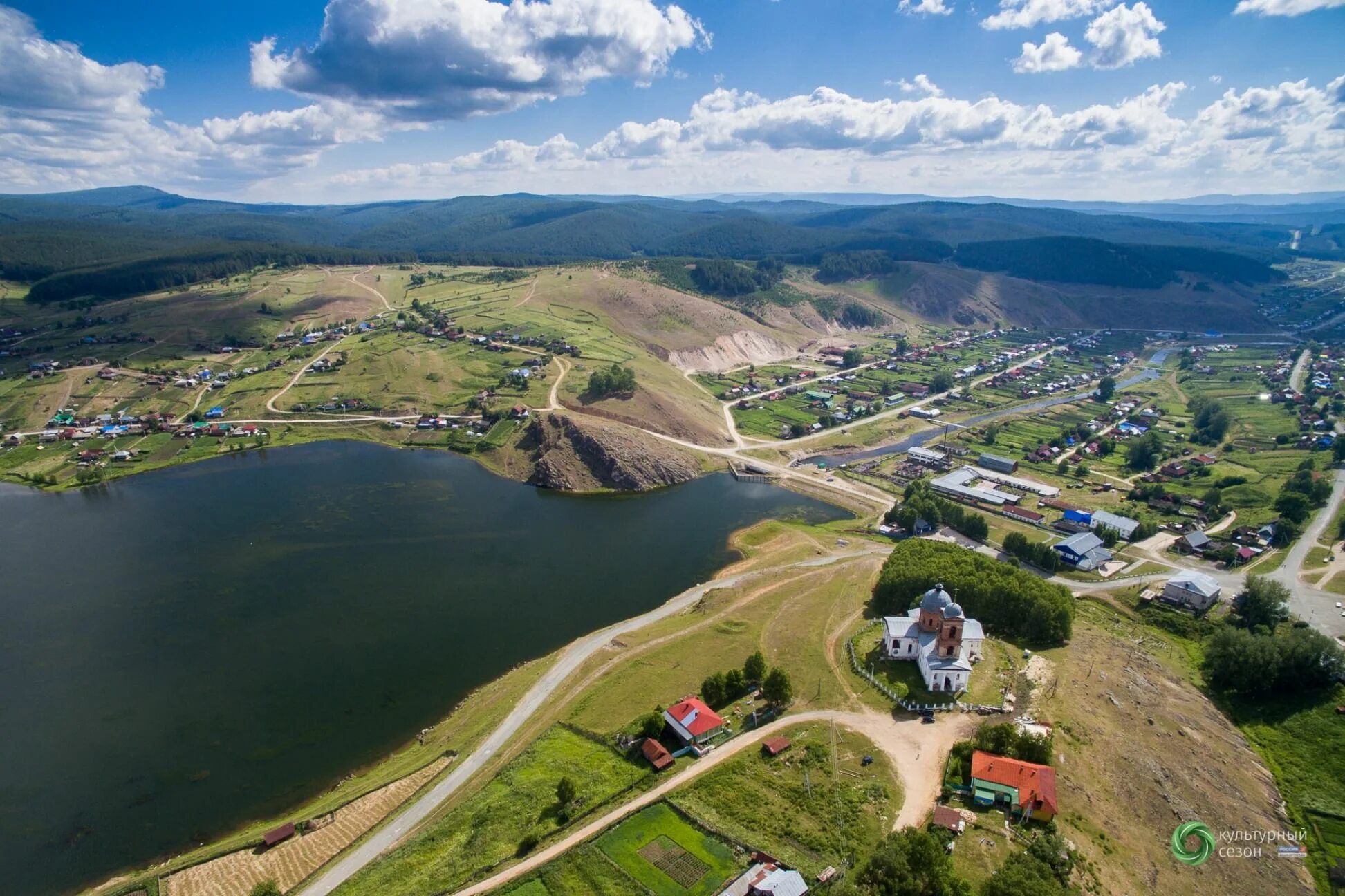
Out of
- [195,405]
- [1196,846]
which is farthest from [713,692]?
[195,405]

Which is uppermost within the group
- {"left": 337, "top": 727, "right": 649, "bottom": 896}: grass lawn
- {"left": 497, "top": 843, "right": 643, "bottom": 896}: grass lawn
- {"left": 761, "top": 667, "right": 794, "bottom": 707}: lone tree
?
{"left": 761, "top": 667, "right": 794, "bottom": 707}: lone tree

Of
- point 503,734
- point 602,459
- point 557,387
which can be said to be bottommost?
point 503,734

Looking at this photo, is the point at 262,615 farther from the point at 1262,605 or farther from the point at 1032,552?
the point at 1262,605

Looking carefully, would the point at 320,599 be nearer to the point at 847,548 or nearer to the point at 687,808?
the point at 687,808

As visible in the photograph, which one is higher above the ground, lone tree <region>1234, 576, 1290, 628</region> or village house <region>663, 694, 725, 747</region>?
village house <region>663, 694, 725, 747</region>

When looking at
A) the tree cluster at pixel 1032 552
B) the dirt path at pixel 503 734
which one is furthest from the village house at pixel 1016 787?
the tree cluster at pixel 1032 552

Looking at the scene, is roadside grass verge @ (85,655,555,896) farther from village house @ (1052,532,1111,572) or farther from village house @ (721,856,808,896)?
village house @ (1052,532,1111,572)

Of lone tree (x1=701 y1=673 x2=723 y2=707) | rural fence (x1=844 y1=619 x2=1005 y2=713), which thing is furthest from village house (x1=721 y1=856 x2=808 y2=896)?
rural fence (x1=844 y1=619 x2=1005 y2=713)
